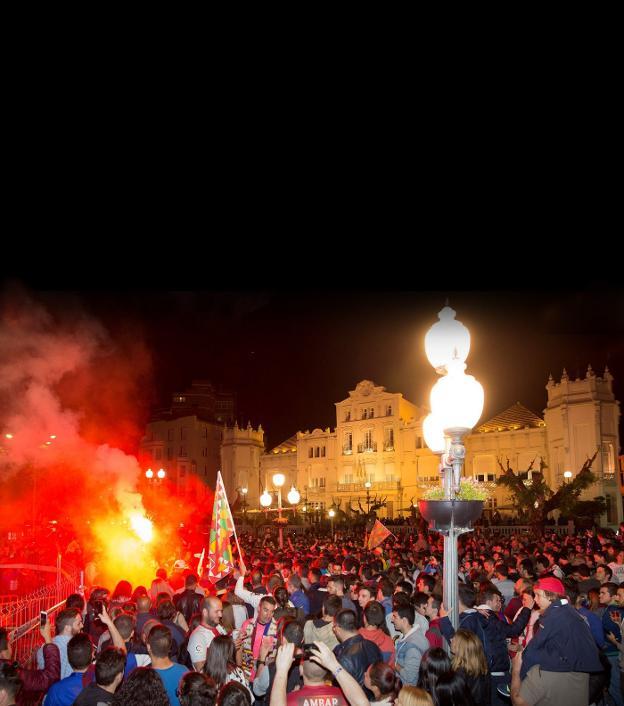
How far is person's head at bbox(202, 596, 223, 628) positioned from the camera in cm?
628

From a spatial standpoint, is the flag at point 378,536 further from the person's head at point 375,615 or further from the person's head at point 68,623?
the person's head at point 68,623

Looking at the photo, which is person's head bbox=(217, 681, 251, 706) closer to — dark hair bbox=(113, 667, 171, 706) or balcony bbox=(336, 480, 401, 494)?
dark hair bbox=(113, 667, 171, 706)

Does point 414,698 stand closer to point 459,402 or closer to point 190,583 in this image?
point 459,402

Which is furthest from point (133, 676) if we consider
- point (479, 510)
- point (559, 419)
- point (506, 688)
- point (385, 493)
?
point (385, 493)

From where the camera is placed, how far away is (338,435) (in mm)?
56719

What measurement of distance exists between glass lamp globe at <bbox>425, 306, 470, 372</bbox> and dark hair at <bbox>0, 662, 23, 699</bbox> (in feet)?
15.4

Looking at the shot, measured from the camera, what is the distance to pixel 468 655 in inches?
197

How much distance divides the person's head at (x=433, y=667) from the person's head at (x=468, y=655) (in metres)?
0.40

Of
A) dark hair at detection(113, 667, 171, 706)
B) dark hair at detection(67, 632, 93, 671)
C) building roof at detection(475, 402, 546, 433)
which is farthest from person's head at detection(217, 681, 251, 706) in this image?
building roof at detection(475, 402, 546, 433)

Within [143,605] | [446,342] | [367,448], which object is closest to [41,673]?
[143,605]

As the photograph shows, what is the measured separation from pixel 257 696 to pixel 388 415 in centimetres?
4863

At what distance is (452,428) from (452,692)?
2.65 metres

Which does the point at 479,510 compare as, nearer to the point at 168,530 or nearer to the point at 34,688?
the point at 34,688

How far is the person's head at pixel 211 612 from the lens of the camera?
20.6ft
